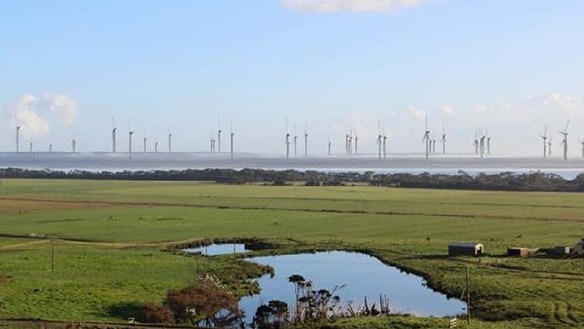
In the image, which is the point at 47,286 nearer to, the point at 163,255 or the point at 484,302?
the point at 163,255

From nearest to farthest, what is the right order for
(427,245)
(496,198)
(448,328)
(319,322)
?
(448,328)
(319,322)
(427,245)
(496,198)

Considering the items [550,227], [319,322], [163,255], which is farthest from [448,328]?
[550,227]

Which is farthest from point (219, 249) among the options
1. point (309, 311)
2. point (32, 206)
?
point (32, 206)

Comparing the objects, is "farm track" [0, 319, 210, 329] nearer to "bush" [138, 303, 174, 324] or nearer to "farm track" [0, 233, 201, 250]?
"bush" [138, 303, 174, 324]

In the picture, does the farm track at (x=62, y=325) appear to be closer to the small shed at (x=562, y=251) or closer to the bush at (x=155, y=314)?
the bush at (x=155, y=314)

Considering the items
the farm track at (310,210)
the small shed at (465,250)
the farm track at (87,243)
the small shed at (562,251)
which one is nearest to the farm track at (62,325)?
the farm track at (87,243)

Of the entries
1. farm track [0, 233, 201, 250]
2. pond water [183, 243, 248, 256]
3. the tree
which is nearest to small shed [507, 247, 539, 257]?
pond water [183, 243, 248, 256]
